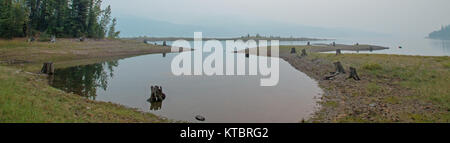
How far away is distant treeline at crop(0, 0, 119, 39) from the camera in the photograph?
188 feet

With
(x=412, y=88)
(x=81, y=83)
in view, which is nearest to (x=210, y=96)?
(x=81, y=83)

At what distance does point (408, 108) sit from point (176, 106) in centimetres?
1453

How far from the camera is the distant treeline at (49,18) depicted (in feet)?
188

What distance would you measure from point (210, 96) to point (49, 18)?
68.1 metres

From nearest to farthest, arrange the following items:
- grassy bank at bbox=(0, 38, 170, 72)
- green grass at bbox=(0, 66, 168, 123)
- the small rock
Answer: green grass at bbox=(0, 66, 168, 123)
the small rock
grassy bank at bbox=(0, 38, 170, 72)

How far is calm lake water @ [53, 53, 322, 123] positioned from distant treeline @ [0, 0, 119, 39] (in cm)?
3921

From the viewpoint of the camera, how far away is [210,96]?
22406 mm

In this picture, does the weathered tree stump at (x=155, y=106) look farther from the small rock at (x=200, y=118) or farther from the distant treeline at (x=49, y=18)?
the distant treeline at (x=49, y=18)

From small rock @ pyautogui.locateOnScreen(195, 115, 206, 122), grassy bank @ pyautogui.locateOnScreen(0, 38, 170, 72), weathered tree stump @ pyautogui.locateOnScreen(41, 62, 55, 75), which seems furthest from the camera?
grassy bank @ pyautogui.locateOnScreen(0, 38, 170, 72)

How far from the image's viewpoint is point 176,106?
18828mm

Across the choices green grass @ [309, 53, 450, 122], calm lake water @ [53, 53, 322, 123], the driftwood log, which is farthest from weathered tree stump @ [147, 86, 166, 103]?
the driftwood log

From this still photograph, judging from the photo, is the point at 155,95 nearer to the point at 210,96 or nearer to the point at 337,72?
the point at 210,96

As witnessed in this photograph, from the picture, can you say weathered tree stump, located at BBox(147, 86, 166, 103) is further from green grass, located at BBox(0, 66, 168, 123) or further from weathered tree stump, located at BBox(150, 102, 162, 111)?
green grass, located at BBox(0, 66, 168, 123)
